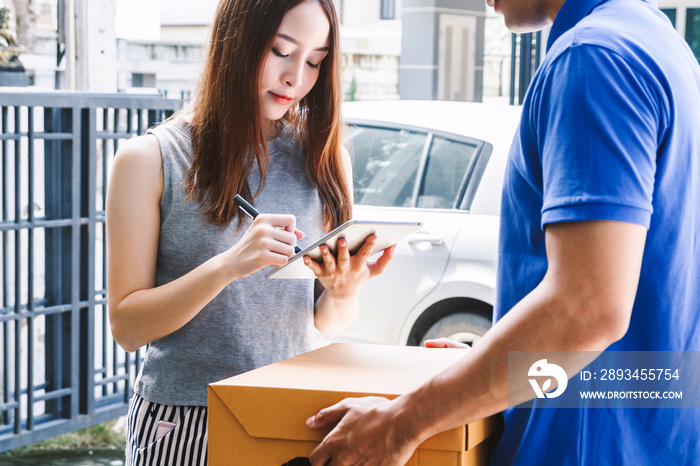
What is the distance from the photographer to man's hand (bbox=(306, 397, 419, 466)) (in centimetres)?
108

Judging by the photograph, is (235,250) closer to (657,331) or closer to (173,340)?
(173,340)

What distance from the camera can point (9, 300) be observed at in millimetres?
3410

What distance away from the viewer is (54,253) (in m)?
3.57

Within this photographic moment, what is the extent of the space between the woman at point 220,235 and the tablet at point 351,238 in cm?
2

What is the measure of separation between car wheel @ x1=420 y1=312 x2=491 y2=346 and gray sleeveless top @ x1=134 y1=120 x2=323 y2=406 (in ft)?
7.99

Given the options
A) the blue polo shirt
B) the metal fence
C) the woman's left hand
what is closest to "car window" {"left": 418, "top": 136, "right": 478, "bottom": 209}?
the metal fence

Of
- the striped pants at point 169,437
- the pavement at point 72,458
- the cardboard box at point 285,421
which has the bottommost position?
the pavement at point 72,458

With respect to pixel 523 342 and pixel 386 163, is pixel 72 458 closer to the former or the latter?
pixel 386 163

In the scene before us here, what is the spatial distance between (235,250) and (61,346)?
2.45 m

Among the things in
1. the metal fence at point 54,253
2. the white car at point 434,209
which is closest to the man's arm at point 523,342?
the metal fence at point 54,253

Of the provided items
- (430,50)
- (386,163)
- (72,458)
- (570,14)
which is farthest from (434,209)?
(430,50)

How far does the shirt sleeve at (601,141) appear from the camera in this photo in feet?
3.15

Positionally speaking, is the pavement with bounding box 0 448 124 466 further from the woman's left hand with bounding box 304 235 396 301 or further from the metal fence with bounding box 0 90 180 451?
the woman's left hand with bounding box 304 235 396 301

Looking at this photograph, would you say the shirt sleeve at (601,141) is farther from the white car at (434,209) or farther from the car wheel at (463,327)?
the car wheel at (463,327)
